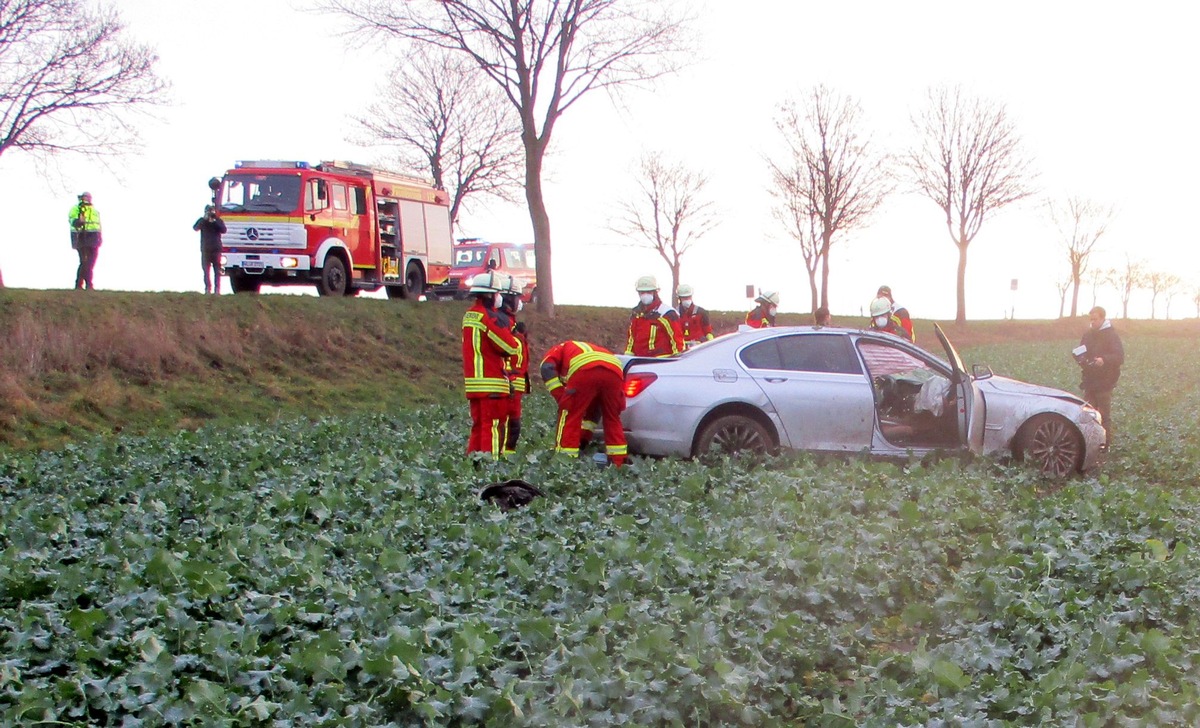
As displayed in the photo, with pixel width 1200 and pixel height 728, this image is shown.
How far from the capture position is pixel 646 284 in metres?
15.1

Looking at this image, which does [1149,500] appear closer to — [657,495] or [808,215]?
[657,495]

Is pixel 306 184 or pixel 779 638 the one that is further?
pixel 306 184

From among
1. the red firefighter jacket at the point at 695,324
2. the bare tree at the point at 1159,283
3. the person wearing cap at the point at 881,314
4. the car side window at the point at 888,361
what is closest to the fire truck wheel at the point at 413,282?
the red firefighter jacket at the point at 695,324

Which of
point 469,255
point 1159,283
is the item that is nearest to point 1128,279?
point 1159,283

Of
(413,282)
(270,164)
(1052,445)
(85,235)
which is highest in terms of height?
(270,164)

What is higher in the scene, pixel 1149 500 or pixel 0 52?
pixel 0 52

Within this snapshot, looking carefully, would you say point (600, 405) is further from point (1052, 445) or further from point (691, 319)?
point (691, 319)

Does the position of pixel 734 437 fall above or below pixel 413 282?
below

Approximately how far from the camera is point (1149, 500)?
28.6 feet

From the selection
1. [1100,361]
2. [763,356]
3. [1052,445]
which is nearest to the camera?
[763,356]

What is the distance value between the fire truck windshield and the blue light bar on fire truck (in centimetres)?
21

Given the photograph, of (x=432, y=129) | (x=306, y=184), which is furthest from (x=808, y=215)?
(x=306, y=184)

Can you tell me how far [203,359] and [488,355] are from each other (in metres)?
11.9

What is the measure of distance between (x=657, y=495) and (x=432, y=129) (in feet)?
136
